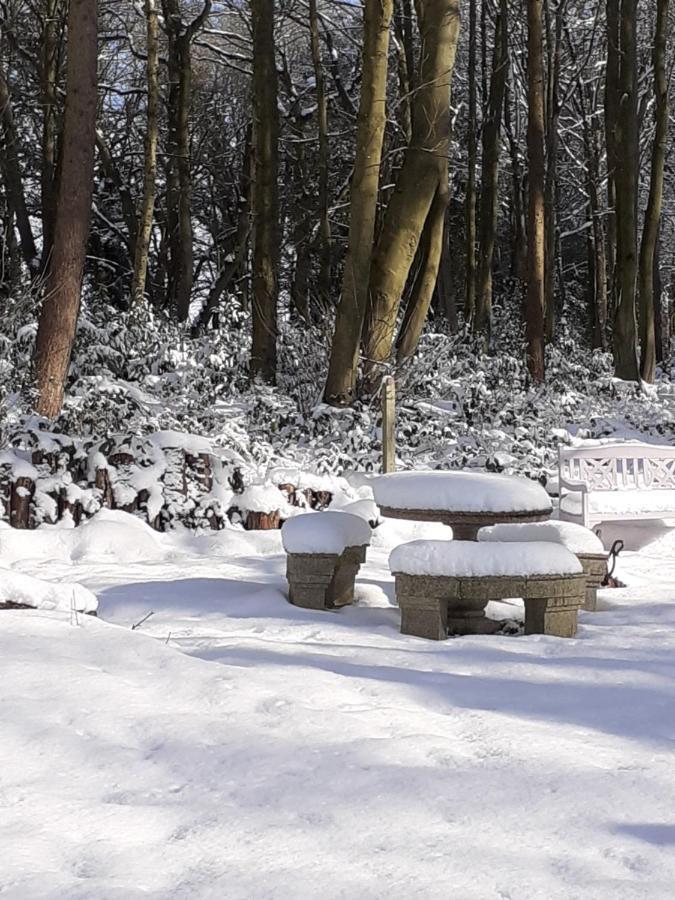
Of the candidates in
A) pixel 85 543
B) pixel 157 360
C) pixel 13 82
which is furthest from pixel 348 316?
pixel 13 82

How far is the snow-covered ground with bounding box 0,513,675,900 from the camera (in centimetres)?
229

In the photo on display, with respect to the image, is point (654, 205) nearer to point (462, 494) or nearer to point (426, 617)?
point (462, 494)

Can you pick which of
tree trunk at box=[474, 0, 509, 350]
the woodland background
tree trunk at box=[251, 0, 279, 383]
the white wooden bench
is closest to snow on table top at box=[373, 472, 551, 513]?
the white wooden bench

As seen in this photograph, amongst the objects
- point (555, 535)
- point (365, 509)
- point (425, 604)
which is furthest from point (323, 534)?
point (365, 509)

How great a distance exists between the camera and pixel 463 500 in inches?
214

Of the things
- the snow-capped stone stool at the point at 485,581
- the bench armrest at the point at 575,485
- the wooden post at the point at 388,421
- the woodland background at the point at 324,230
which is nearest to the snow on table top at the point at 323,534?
the snow-capped stone stool at the point at 485,581

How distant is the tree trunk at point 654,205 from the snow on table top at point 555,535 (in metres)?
11.7

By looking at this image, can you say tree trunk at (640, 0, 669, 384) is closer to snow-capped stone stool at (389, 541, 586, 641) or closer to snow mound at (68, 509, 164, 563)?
snow mound at (68, 509, 164, 563)

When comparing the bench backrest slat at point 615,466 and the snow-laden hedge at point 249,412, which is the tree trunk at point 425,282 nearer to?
the snow-laden hedge at point 249,412

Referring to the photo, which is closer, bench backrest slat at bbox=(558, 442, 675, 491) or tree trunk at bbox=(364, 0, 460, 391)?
bench backrest slat at bbox=(558, 442, 675, 491)

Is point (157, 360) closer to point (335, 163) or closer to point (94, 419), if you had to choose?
point (94, 419)

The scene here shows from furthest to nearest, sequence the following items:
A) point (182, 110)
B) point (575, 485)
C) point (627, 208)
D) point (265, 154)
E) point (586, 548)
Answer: point (182, 110) < point (627, 208) < point (265, 154) < point (575, 485) < point (586, 548)

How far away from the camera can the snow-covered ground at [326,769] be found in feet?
7.50

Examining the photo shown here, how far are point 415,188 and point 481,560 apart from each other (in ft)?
22.2
